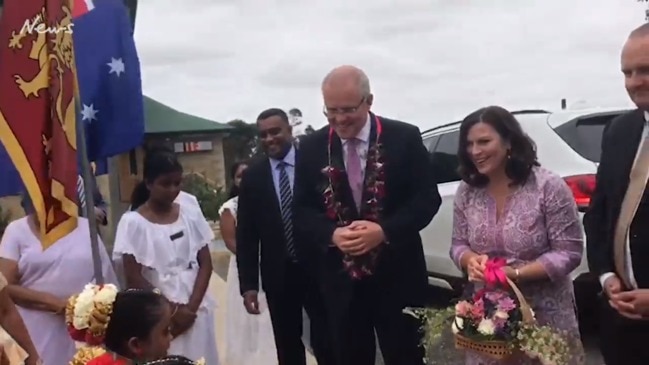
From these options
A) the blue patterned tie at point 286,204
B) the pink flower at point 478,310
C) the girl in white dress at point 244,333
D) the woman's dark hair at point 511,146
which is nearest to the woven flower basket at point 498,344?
the pink flower at point 478,310

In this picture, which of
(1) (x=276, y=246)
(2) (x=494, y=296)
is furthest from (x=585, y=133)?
(2) (x=494, y=296)

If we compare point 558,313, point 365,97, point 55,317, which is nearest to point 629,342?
point 558,313

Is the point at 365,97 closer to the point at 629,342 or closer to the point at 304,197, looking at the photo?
the point at 304,197

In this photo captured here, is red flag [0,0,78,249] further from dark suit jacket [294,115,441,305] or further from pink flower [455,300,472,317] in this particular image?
pink flower [455,300,472,317]

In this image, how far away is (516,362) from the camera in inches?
147

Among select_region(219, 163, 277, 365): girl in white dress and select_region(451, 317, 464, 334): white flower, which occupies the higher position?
select_region(451, 317, 464, 334): white flower

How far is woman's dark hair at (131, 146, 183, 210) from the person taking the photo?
4.89 meters

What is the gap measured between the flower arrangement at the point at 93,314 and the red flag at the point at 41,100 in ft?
Result: 3.30

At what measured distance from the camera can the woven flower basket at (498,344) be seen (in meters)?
3.53

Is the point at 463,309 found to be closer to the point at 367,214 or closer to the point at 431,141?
the point at 367,214

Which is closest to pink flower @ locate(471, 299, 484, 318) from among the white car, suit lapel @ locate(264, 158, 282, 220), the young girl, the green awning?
the young girl

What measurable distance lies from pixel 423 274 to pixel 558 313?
0.76m

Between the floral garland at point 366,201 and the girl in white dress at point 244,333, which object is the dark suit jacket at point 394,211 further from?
the girl in white dress at point 244,333

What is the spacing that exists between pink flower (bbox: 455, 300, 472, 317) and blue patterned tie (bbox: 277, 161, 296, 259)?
5.39ft
